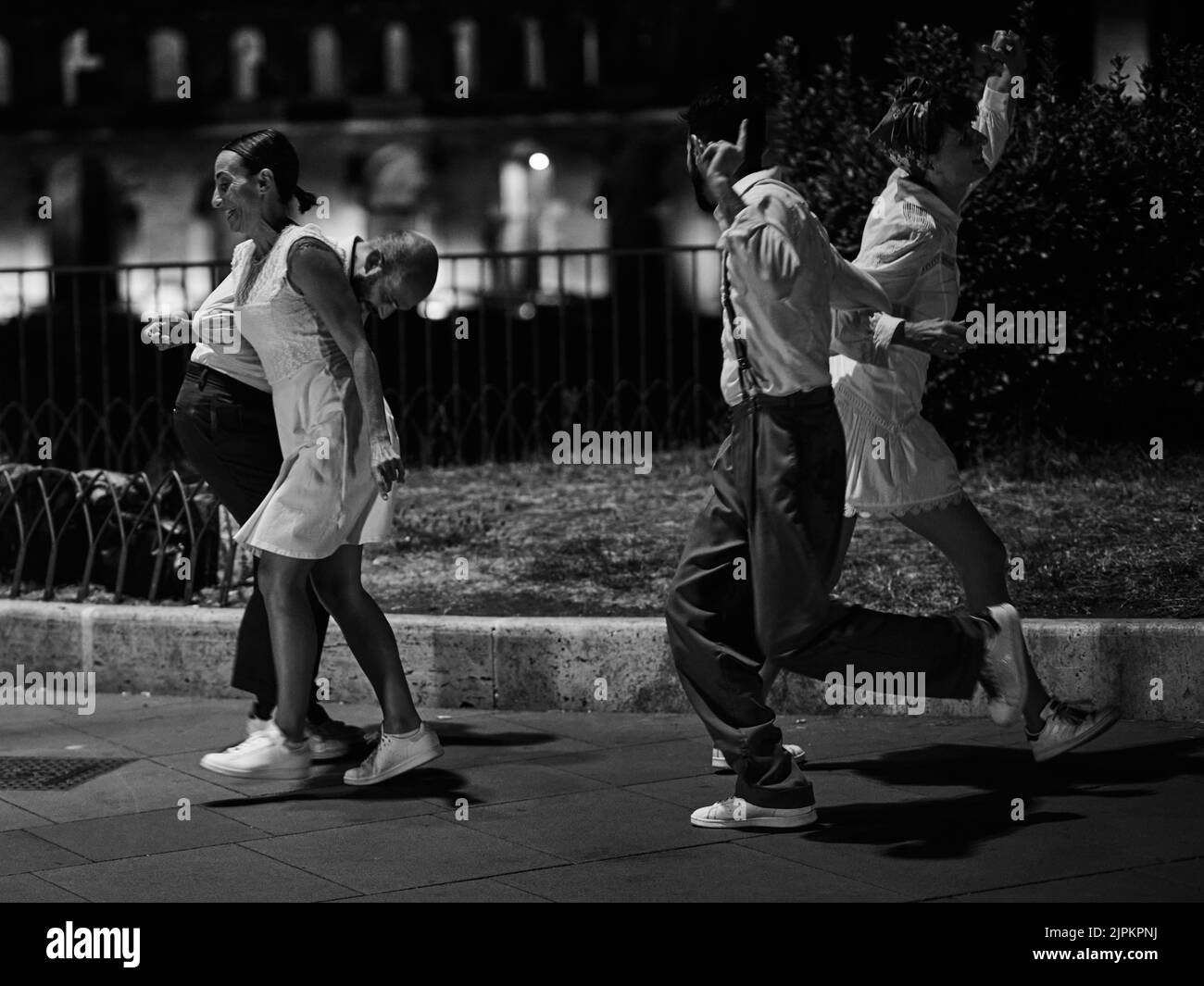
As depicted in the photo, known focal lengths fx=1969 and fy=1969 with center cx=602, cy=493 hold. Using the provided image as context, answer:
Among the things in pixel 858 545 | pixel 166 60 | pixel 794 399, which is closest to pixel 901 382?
pixel 794 399

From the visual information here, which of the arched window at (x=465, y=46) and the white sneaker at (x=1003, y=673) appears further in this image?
the arched window at (x=465, y=46)

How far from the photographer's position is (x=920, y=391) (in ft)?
18.5

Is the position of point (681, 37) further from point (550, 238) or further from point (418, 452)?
point (418, 452)

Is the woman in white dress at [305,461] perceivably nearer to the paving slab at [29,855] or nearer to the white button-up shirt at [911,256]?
the paving slab at [29,855]

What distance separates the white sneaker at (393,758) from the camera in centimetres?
561

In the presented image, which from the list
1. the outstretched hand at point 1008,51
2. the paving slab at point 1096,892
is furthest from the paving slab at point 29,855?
→ the outstretched hand at point 1008,51

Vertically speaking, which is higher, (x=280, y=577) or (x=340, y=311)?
(x=340, y=311)

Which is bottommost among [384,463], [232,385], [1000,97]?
[384,463]

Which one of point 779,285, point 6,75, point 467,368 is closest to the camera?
point 779,285

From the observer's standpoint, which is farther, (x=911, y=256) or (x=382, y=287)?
(x=382, y=287)

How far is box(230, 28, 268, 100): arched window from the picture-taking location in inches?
691

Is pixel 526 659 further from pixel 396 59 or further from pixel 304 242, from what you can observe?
pixel 396 59

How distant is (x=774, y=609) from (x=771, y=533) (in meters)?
0.19

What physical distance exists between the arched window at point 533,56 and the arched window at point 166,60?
326 centimetres
